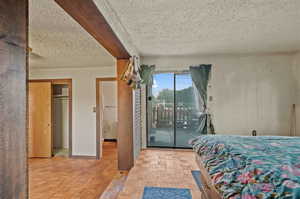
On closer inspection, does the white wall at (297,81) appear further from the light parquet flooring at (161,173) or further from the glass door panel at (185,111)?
the light parquet flooring at (161,173)

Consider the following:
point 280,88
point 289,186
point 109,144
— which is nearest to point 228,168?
point 289,186

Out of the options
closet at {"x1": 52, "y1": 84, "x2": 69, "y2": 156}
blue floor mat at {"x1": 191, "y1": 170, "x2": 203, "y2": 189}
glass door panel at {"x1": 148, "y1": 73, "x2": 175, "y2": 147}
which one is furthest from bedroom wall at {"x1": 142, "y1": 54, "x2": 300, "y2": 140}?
closet at {"x1": 52, "y1": 84, "x2": 69, "y2": 156}

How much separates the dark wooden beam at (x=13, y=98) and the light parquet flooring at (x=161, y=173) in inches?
75.9

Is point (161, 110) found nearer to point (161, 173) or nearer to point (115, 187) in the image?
point (161, 173)

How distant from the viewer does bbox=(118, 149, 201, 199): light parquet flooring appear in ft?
8.19

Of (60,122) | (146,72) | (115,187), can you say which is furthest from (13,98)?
(60,122)

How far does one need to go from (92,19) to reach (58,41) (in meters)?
1.48

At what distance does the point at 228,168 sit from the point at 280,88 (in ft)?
12.8

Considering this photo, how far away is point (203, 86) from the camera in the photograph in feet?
14.0

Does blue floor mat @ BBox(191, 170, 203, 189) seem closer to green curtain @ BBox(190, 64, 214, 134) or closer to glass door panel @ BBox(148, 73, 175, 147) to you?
green curtain @ BBox(190, 64, 214, 134)

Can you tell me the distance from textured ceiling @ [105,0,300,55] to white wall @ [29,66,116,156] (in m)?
1.54

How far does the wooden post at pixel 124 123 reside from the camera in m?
3.26

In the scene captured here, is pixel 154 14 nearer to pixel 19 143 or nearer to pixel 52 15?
pixel 52 15

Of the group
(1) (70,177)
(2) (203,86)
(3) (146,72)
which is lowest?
(1) (70,177)
